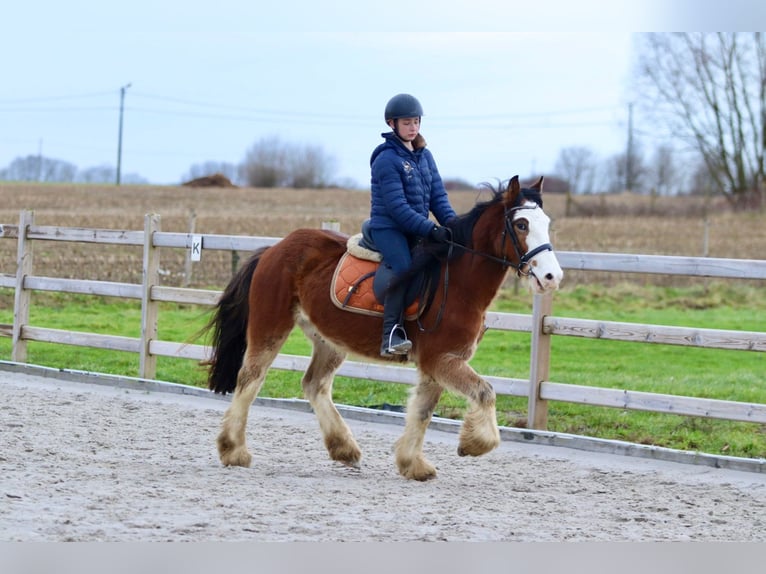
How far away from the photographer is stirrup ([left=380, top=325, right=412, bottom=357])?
6363mm

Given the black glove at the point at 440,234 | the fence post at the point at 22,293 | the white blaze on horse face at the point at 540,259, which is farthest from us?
the fence post at the point at 22,293

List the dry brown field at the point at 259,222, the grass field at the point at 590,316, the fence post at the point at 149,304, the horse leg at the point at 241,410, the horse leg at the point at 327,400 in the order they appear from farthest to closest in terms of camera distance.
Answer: the dry brown field at the point at 259,222 → the fence post at the point at 149,304 → the grass field at the point at 590,316 → the horse leg at the point at 327,400 → the horse leg at the point at 241,410

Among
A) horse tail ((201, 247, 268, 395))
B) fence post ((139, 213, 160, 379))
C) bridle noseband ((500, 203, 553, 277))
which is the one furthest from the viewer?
fence post ((139, 213, 160, 379))

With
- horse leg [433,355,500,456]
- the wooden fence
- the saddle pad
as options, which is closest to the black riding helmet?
the saddle pad

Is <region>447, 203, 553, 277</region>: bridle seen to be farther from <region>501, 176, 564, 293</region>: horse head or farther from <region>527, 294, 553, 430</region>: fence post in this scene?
<region>527, 294, 553, 430</region>: fence post

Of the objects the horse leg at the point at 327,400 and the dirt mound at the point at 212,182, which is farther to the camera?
the dirt mound at the point at 212,182

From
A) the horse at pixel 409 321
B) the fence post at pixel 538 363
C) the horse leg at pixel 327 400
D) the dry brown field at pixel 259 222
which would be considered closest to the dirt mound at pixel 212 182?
the dry brown field at pixel 259 222

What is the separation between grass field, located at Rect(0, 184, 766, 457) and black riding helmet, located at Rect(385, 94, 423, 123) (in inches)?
130

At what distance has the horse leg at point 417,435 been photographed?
6.47 m

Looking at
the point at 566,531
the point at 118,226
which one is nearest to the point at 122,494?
the point at 566,531

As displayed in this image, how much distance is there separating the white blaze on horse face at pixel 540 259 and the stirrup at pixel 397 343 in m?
0.92

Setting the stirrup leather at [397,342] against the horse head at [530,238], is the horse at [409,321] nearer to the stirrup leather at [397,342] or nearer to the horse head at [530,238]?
the horse head at [530,238]

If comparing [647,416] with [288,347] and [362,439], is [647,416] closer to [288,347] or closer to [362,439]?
[362,439]

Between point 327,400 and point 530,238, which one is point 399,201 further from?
point 327,400
